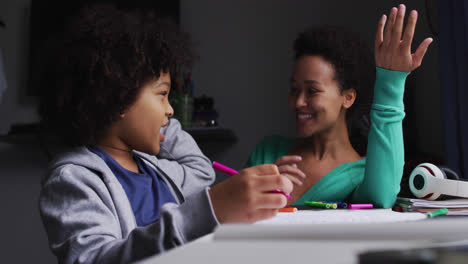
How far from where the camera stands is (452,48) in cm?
155

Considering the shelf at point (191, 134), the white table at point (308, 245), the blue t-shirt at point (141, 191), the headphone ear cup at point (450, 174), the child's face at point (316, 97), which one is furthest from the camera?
the shelf at point (191, 134)

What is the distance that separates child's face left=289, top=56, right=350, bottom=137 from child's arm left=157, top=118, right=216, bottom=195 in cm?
32

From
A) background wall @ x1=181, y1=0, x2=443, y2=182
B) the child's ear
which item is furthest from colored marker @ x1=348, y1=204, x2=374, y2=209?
background wall @ x1=181, y1=0, x2=443, y2=182

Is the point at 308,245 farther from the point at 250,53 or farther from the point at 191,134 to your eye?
the point at 250,53

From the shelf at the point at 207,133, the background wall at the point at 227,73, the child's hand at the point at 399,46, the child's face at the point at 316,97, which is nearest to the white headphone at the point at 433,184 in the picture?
the child's hand at the point at 399,46

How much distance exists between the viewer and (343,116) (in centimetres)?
126

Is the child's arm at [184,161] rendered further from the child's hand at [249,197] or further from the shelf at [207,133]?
the shelf at [207,133]

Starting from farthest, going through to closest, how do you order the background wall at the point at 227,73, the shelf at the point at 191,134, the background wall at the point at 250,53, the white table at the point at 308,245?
the background wall at the point at 250,53, the background wall at the point at 227,73, the shelf at the point at 191,134, the white table at the point at 308,245

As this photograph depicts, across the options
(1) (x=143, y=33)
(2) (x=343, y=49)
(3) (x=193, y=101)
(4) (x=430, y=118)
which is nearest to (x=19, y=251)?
(3) (x=193, y=101)

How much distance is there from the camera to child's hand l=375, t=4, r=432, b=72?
0.84m

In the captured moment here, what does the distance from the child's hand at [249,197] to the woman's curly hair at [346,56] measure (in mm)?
766

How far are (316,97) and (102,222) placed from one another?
0.75 meters

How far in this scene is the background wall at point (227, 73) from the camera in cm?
228

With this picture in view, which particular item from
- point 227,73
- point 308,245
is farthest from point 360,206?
point 227,73
